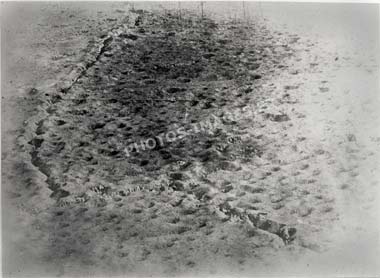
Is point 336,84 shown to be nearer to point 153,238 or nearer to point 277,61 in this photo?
point 277,61

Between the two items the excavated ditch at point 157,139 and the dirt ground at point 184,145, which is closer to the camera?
the dirt ground at point 184,145

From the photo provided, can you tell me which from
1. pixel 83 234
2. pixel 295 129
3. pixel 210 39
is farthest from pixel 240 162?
pixel 210 39

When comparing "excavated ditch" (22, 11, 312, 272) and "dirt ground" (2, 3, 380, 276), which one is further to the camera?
"excavated ditch" (22, 11, 312, 272)

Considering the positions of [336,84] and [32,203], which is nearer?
[32,203]

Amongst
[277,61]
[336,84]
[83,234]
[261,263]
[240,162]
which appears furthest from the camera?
[277,61]

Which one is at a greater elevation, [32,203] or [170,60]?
[170,60]

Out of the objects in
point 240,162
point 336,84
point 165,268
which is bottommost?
point 165,268

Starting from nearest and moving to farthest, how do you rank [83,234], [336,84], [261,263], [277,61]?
[261,263], [83,234], [336,84], [277,61]
